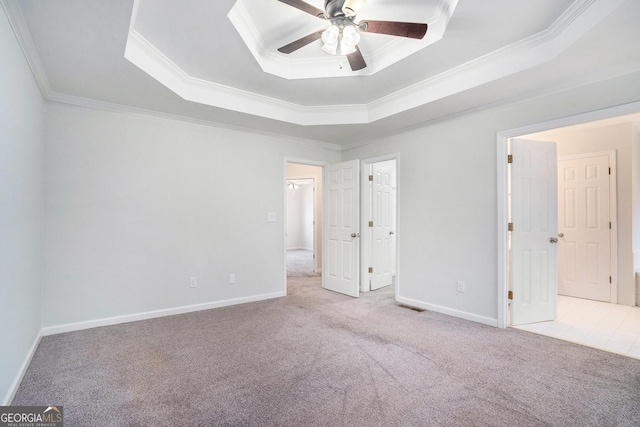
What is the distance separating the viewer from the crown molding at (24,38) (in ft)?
5.72

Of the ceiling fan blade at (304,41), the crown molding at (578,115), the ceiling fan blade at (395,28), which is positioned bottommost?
the crown molding at (578,115)

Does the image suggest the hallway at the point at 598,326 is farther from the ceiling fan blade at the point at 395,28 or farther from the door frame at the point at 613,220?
the ceiling fan blade at the point at 395,28

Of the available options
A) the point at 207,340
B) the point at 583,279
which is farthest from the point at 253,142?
the point at 583,279

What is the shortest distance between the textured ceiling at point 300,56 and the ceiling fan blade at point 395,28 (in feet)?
1.14

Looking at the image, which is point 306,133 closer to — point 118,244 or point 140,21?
point 140,21

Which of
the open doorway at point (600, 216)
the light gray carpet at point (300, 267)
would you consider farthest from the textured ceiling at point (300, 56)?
the light gray carpet at point (300, 267)

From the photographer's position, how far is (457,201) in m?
3.55

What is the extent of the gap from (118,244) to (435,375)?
343 centimetres

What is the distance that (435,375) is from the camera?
221 centimetres

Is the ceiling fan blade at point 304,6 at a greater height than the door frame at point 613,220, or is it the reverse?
the ceiling fan blade at point 304,6

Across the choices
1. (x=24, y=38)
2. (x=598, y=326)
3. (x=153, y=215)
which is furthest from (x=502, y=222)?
(x=24, y=38)

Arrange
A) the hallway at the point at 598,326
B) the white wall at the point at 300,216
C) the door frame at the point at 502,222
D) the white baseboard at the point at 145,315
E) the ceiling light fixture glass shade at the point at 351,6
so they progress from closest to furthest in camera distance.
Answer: the ceiling light fixture glass shade at the point at 351,6
the hallway at the point at 598,326
the white baseboard at the point at 145,315
the door frame at the point at 502,222
the white wall at the point at 300,216

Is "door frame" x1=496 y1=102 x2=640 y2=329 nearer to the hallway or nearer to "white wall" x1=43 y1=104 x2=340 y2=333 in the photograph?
the hallway

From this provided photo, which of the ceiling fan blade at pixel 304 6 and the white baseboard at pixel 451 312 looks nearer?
the ceiling fan blade at pixel 304 6
